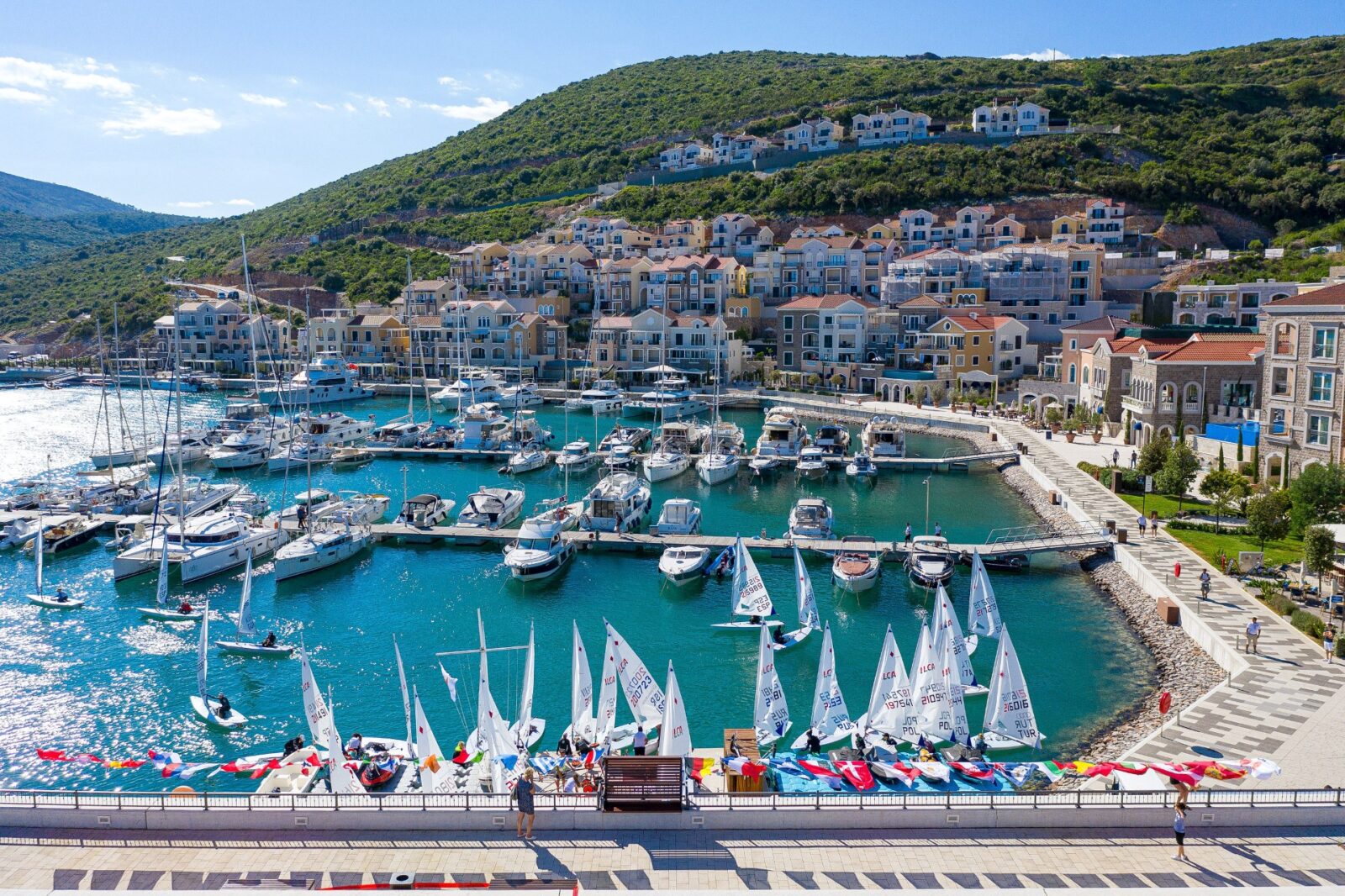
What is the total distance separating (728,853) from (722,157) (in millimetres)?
132545

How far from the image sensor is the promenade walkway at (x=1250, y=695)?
18906 millimetres

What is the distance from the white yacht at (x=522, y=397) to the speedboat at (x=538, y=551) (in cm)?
4067

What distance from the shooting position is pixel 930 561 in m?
35.0

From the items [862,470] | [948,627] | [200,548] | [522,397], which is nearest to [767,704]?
[948,627]

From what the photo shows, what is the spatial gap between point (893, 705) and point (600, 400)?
5818 cm

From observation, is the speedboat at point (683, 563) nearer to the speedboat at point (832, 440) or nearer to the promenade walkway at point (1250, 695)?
the promenade walkway at point (1250, 695)

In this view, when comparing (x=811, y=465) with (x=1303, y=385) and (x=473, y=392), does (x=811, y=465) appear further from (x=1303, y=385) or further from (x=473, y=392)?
(x=473, y=392)

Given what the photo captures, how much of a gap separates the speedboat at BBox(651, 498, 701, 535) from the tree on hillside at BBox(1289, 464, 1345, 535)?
70.6ft

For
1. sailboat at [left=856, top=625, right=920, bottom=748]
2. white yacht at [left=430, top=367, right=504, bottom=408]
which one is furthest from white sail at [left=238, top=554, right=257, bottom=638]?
white yacht at [left=430, top=367, right=504, bottom=408]

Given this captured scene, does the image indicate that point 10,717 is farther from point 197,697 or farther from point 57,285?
point 57,285

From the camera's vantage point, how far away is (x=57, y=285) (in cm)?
15625

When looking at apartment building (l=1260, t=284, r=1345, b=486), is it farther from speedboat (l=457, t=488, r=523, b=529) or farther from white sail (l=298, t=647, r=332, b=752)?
white sail (l=298, t=647, r=332, b=752)

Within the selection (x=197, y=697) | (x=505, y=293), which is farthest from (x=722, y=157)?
(x=197, y=697)

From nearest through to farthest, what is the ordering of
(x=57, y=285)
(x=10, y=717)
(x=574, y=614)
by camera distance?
(x=10, y=717) → (x=574, y=614) → (x=57, y=285)
